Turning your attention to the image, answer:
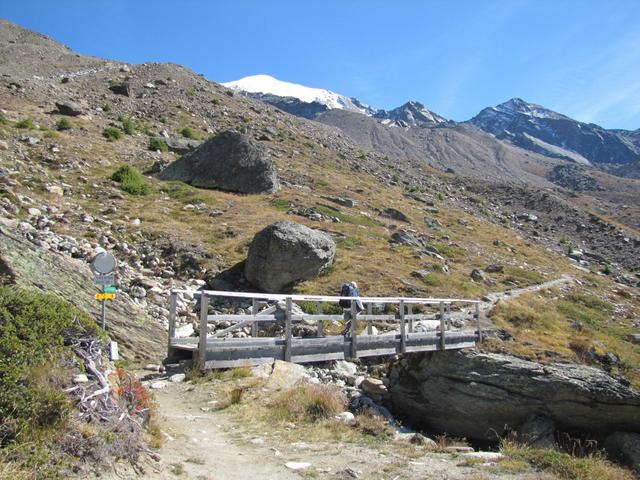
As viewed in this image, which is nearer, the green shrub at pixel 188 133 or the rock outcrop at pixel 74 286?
the rock outcrop at pixel 74 286

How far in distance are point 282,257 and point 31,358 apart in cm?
1564

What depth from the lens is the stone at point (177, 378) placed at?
10367 millimetres

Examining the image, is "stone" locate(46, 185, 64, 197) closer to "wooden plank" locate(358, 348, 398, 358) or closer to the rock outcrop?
the rock outcrop

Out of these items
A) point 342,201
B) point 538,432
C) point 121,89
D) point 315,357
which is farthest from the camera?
point 121,89

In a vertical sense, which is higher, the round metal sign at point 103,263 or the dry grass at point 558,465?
the round metal sign at point 103,263

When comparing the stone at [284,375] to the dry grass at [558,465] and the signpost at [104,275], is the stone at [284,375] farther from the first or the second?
the dry grass at [558,465]

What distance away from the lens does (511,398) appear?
43.7ft

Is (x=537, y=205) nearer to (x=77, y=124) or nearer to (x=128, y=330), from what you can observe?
(x=77, y=124)

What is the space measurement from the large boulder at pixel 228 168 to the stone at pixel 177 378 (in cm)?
Answer: 2427

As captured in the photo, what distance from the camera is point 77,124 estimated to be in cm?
3850

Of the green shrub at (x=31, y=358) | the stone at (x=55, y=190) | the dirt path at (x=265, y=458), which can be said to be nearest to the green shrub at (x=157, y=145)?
the stone at (x=55, y=190)

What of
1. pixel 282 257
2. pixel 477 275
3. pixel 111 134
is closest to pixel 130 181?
pixel 111 134

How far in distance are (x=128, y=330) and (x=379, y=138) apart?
473ft

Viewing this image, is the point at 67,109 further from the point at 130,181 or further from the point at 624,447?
the point at 624,447
